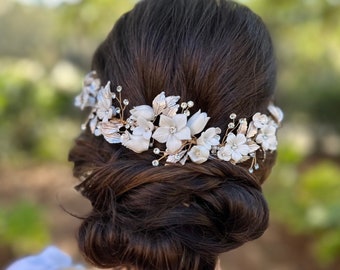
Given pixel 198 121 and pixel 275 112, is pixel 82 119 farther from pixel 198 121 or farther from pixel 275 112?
pixel 198 121

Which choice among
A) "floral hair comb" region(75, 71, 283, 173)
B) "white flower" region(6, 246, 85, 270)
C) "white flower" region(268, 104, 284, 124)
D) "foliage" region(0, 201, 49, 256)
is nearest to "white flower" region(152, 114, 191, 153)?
"floral hair comb" region(75, 71, 283, 173)

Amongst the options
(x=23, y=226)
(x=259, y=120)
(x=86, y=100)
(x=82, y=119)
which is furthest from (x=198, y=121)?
(x=82, y=119)

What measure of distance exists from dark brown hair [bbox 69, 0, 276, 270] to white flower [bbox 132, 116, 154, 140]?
0.03 meters

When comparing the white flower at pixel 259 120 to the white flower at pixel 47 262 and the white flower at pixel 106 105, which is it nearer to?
the white flower at pixel 106 105

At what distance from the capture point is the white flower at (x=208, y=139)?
846 mm

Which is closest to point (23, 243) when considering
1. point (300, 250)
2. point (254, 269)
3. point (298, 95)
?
point (254, 269)

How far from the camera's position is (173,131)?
84 cm

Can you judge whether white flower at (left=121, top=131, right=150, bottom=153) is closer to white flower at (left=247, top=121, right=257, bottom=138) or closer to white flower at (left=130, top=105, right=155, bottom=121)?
white flower at (left=130, top=105, right=155, bottom=121)

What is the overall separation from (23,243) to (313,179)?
186 cm

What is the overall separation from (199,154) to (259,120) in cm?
15

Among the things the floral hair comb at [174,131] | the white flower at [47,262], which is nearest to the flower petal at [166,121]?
the floral hair comb at [174,131]

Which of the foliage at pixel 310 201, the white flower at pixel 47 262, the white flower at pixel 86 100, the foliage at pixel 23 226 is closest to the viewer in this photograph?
the white flower at pixel 86 100

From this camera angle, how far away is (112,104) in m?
0.91

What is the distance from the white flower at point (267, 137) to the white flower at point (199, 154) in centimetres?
14
